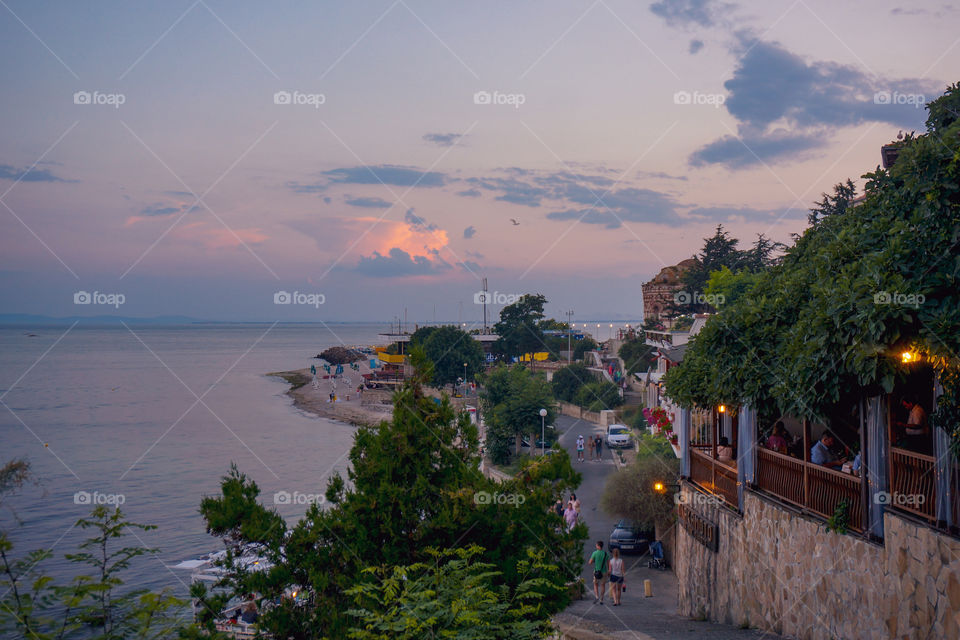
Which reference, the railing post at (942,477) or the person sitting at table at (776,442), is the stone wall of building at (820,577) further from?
the person sitting at table at (776,442)

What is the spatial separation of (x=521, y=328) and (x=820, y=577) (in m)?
81.0

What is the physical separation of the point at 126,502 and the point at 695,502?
34.1 m

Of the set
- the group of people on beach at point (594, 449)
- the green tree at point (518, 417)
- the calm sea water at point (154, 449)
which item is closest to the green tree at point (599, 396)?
the green tree at point (518, 417)

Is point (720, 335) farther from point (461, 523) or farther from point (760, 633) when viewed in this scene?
point (461, 523)

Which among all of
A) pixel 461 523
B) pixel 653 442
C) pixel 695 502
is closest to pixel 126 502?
pixel 653 442

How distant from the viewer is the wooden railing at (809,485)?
831 cm

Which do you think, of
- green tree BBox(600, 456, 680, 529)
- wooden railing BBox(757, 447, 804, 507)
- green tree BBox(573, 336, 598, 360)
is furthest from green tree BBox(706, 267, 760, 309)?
green tree BBox(573, 336, 598, 360)

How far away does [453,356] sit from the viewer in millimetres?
77375

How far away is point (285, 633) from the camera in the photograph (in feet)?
25.9

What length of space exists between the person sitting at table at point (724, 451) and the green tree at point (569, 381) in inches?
1862

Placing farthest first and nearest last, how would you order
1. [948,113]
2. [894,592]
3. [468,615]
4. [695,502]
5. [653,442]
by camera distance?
[653,442] < [695,502] < [948,113] < [894,592] < [468,615]

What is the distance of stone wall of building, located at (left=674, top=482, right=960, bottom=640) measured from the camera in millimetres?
6461

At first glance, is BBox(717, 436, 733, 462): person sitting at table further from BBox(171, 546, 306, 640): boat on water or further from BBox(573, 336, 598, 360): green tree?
BBox(573, 336, 598, 360): green tree

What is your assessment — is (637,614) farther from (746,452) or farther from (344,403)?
(344,403)
